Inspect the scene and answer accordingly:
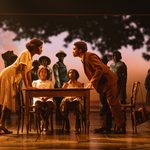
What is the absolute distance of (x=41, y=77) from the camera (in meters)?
7.33

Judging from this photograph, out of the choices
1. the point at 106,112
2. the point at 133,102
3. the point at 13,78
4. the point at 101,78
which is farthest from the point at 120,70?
the point at 13,78

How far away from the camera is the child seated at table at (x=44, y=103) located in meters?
7.09

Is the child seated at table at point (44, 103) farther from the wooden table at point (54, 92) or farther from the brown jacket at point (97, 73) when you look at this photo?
the brown jacket at point (97, 73)

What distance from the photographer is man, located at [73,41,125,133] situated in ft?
22.3

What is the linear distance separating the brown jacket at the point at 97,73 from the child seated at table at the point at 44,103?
77cm

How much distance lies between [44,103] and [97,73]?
989 mm

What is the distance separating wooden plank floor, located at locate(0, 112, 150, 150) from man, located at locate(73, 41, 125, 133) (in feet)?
1.14

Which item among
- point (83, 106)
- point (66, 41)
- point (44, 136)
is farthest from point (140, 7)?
point (44, 136)

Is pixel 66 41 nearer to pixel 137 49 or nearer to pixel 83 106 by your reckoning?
pixel 137 49

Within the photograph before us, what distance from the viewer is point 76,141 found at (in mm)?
6039

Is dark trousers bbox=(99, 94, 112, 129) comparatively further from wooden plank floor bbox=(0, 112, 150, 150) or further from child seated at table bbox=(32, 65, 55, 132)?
child seated at table bbox=(32, 65, 55, 132)

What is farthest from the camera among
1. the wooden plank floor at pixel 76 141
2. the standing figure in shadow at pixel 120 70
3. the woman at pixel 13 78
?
the standing figure in shadow at pixel 120 70

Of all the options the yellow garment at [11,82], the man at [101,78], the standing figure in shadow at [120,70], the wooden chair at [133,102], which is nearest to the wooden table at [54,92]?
the man at [101,78]

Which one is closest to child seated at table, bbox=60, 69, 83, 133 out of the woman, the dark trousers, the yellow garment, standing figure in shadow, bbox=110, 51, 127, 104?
the dark trousers
